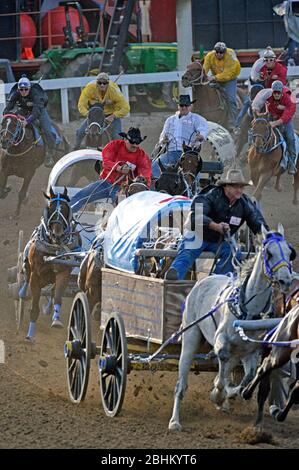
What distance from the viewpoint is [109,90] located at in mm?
22250

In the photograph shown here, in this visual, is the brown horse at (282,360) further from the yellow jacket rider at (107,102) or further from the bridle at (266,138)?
the yellow jacket rider at (107,102)

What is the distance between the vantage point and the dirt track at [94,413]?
31.9 ft

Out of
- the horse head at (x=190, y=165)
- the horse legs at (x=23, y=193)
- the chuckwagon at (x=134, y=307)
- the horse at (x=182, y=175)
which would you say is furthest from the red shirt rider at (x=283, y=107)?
the chuckwagon at (x=134, y=307)

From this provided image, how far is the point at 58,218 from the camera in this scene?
45.3 feet

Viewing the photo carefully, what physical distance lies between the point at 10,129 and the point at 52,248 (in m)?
7.34

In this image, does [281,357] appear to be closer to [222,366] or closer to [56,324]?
[222,366]

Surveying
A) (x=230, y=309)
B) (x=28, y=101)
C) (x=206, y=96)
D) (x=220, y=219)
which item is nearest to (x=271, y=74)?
(x=206, y=96)

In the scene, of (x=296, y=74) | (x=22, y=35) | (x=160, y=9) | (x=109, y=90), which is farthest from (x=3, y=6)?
(x=109, y=90)

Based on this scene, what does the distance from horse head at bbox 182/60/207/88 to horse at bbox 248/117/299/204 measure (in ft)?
10.2

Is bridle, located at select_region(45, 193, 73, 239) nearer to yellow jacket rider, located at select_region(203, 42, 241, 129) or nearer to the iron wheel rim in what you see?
the iron wheel rim

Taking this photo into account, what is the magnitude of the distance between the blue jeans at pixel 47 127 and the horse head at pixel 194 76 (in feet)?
9.84

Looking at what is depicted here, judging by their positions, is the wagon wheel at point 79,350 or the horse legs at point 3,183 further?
the horse legs at point 3,183

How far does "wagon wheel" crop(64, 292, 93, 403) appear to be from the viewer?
11039 mm

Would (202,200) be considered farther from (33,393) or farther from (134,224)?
(33,393)
